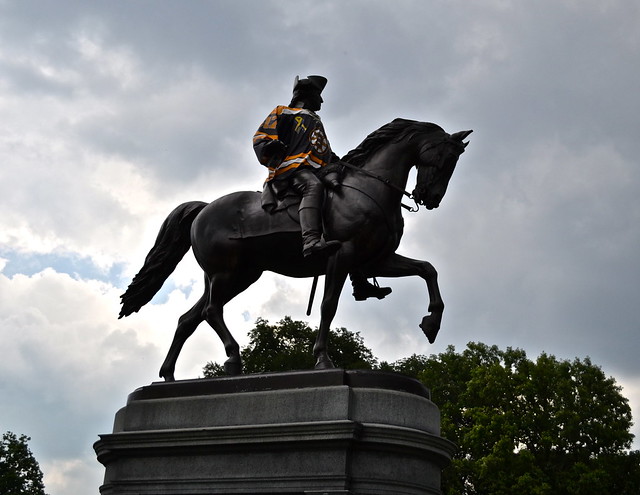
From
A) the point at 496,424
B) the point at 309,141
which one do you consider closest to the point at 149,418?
the point at 309,141

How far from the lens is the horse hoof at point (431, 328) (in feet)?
34.4

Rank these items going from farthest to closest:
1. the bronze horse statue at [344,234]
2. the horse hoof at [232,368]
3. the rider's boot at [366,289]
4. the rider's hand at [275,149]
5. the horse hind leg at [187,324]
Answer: the horse hind leg at [187,324] < the rider's boot at [366,289] < the horse hoof at [232,368] < the rider's hand at [275,149] < the bronze horse statue at [344,234]

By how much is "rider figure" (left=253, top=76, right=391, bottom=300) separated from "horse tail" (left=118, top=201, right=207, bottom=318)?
1630mm

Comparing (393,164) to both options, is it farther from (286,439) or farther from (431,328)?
(286,439)

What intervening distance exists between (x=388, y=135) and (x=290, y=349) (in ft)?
98.9

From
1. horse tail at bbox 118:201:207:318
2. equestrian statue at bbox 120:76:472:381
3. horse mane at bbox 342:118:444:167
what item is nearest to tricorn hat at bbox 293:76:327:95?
equestrian statue at bbox 120:76:472:381

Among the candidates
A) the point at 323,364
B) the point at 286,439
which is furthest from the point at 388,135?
the point at 286,439

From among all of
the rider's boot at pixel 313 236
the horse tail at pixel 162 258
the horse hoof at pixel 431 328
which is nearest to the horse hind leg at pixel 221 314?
the horse tail at pixel 162 258

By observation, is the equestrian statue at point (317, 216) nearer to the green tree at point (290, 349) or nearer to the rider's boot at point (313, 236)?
the rider's boot at point (313, 236)

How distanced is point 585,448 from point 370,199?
2541cm

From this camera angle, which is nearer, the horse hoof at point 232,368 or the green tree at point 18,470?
the horse hoof at point 232,368

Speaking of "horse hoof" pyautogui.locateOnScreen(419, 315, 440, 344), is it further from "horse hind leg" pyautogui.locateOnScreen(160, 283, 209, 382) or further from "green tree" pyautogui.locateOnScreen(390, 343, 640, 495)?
"green tree" pyautogui.locateOnScreen(390, 343, 640, 495)

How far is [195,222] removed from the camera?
12.0 metres

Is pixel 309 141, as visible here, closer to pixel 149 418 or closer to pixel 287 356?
pixel 149 418
